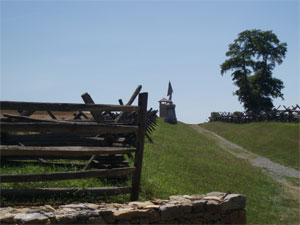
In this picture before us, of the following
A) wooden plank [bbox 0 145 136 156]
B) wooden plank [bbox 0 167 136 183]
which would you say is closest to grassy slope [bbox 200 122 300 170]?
wooden plank [bbox 0 167 136 183]

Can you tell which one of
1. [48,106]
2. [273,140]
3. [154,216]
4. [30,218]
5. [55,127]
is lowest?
[154,216]

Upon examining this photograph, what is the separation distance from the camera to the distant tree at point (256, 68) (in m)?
43.7

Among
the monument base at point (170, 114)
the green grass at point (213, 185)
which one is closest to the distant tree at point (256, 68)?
the monument base at point (170, 114)

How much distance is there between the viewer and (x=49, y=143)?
913cm

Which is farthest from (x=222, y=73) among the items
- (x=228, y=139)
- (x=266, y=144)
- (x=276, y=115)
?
(x=266, y=144)

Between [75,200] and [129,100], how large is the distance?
14.0ft

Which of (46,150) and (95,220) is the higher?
(46,150)

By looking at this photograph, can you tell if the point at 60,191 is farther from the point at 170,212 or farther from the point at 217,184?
the point at 217,184

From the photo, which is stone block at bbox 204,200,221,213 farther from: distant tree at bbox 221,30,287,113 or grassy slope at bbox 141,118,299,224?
distant tree at bbox 221,30,287,113

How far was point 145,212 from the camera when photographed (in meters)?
4.95

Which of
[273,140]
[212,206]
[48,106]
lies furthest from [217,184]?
[273,140]

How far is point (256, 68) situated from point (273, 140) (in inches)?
849

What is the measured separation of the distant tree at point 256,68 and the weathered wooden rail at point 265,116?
189cm

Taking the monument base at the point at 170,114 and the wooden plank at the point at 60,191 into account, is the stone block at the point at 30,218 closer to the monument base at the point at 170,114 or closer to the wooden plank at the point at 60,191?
the wooden plank at the point at 60,191
